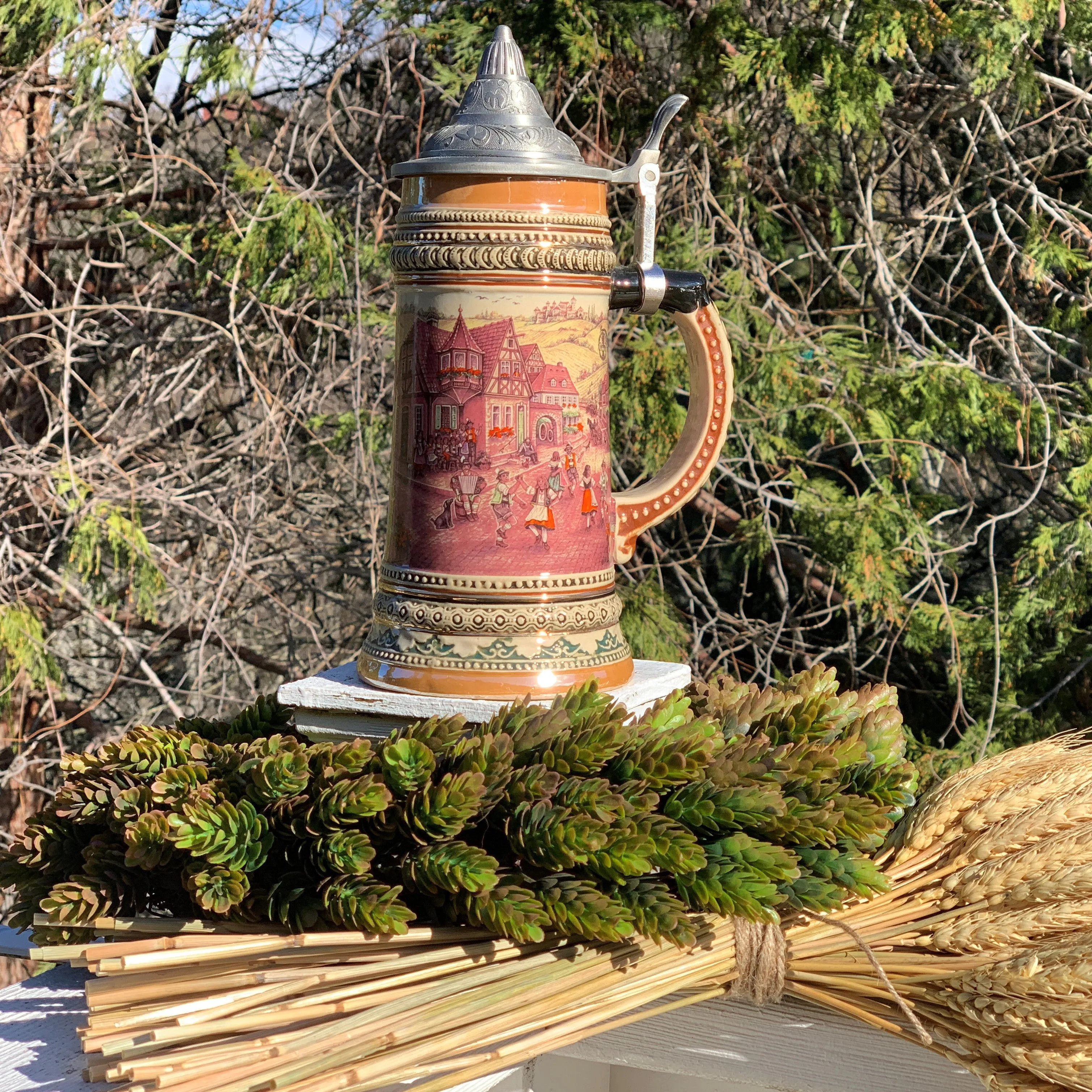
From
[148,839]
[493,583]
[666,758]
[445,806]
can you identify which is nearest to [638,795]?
[666,758]

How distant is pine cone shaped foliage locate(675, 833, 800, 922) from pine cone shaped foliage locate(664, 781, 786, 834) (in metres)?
0.01

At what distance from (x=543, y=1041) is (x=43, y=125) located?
6.42 feet

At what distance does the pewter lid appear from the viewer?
955 millimetres

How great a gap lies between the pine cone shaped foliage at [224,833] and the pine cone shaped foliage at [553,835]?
177mm

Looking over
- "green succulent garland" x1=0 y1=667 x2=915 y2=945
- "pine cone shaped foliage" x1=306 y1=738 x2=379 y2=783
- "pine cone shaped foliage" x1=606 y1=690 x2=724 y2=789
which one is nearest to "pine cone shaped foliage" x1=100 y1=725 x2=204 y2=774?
"green succulent garland" x1=0 y1=667 x2=915 y2=945

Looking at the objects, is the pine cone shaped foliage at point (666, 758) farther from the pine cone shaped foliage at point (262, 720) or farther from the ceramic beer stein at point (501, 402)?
the pine cone shaped foliage at point (262, 720)

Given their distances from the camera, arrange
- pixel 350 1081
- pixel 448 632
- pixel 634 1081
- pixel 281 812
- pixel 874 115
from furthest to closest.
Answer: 1. pixel 874 115
2. pixel 634 1081
3. pixel 448 632
4. pixel 281 812
5. pixel 350 1081

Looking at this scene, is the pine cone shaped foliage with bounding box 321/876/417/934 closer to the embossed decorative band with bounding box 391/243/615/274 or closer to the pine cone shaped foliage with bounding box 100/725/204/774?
the pine cone shaped foliage with bounding box 100/725/204/774

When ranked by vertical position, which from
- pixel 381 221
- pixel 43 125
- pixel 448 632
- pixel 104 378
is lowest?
pixel 448 632

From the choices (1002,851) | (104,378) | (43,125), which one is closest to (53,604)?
(104,378)

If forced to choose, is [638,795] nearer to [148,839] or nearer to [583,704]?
[583,704]

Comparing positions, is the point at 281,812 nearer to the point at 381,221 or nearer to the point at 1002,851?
the point at 1002,851

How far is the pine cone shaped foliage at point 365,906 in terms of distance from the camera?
0.80 meters

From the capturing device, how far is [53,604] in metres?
2.25
